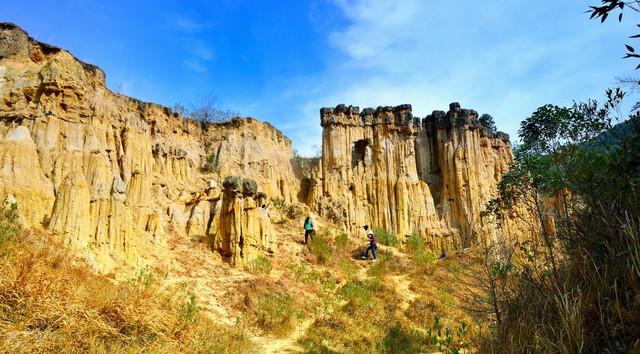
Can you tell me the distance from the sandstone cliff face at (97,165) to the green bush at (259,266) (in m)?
0.32

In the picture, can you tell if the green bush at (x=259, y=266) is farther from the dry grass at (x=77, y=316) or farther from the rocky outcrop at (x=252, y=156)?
the rocky outcrop at (x=252, y=156)

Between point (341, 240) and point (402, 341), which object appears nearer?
point (402, 341)

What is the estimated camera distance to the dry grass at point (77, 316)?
17.8 feet

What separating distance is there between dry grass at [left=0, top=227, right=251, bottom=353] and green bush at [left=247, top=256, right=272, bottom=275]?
20.4 ft

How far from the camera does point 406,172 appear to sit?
88.2 ft

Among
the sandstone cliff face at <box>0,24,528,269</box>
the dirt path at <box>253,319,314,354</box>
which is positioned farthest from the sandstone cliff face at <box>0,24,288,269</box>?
the dirt path at <box>253,319,314,354</box>

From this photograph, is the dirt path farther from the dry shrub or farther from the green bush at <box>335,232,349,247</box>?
the green bush at <box>335,232,349,247</box>

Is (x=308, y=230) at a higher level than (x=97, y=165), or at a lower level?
lower

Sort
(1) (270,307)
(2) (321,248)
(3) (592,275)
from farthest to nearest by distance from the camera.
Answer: (2) (321,248)
(1) (270,307)
(3) (592,275)

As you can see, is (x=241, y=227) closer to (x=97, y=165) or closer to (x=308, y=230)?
(x=308, y=230)

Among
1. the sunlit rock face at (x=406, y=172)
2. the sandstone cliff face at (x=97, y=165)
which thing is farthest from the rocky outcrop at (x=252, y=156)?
the sunlit rock face at (x=406, y=172)

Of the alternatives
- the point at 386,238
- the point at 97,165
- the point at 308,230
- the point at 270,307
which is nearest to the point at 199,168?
the point at 308,230

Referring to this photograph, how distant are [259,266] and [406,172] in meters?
14.8

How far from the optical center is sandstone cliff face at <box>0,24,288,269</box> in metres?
11.7
